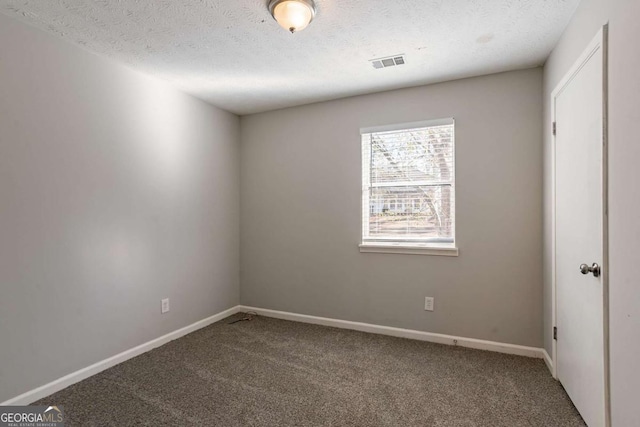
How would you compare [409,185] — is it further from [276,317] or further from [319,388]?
[276,317]

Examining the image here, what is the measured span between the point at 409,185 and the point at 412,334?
4.78 ft

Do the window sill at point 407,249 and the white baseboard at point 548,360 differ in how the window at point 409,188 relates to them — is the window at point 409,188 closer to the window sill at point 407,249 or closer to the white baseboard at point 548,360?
the window sill at point 407,249

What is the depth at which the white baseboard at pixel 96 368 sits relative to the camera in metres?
2.05

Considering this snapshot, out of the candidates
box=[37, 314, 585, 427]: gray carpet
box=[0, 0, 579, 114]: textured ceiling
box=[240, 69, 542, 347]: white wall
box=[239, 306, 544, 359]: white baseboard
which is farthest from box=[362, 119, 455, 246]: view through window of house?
box=[37, 314, 585, 427]: gray carpet

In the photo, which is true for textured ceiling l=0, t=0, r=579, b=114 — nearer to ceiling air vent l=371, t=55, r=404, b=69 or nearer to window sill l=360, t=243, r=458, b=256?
ceiling air vent l=371, t=55, r=404, b=69

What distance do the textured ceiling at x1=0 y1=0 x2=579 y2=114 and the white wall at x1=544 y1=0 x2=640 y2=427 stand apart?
2.16ft

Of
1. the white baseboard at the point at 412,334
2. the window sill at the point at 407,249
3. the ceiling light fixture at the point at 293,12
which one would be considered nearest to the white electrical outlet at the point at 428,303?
the white baseboard at the point at 412,334

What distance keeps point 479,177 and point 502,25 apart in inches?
47.6

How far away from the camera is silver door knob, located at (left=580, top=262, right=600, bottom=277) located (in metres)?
1.62

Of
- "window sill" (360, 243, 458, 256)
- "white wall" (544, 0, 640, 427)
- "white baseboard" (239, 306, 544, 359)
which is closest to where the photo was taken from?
"white wall" (544, 0, 640, 427)

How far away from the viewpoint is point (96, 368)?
244cm

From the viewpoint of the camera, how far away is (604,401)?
1556 millimetres

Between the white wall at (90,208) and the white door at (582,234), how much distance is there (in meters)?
3.20

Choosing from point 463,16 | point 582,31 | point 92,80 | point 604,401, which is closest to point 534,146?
point 582,31
